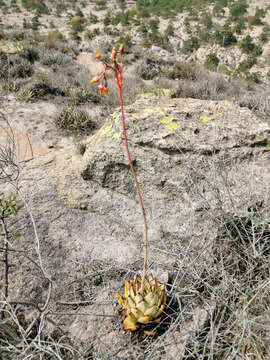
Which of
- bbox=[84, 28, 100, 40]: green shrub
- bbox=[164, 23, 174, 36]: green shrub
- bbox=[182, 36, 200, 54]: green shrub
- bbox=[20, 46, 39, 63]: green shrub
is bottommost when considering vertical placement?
bbox=[20, 46, 39, 63]: green shrub

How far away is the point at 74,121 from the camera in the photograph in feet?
16.4

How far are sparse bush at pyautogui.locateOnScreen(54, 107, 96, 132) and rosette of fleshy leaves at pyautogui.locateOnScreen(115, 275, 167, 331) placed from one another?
3944 mm

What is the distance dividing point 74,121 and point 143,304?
4.25 metres

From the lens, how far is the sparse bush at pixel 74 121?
196 inches

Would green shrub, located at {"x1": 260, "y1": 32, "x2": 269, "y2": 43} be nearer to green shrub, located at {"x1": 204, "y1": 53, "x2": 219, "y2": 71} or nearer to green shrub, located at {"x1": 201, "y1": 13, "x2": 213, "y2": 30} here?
green shrub, located at {"x1": 204, "y1": 53, "x2": 219, "y2": 71}

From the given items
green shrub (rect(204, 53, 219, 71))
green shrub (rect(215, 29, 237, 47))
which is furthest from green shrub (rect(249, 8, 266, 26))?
green shrub (rect(204, 53, 219, 71))

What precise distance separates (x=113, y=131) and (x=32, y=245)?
4.56ft

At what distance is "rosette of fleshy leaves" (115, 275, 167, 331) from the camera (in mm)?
1546

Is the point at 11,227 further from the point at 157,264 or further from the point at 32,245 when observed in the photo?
the point at 157,264

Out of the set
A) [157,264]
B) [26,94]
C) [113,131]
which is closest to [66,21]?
[26,94]

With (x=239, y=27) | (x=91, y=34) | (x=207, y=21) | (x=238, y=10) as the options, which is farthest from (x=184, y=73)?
(x=238, y=10)

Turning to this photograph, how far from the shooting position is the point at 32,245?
217 cm

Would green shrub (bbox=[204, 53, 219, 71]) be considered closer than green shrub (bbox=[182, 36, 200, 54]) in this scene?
Yes

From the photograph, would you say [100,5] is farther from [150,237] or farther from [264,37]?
[150,237]
